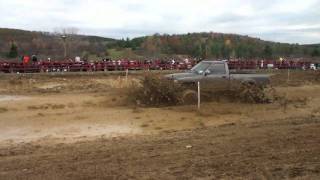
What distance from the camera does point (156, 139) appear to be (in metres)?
12.6

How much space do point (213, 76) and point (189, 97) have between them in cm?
140

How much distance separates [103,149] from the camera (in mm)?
11133

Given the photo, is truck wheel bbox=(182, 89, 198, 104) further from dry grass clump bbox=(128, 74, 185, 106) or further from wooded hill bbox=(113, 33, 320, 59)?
wooded hill bbox=(113, 33, 320, 59)

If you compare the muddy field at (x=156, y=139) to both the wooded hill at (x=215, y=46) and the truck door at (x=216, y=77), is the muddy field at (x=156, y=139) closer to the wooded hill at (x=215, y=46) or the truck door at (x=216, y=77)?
the truck door at (x=216, y=77)

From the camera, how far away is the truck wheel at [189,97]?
20141 mm

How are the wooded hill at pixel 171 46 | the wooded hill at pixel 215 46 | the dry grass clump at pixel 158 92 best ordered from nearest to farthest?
the dry grass clump at pixel 158 92 < the wooded hill at pixel 171 46 < the wooded hill at pixel 215 46

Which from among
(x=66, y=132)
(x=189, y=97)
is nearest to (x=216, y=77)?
(x=189, y=97)

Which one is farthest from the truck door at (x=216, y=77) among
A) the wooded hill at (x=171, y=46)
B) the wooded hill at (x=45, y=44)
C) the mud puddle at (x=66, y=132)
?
the wooded hill at (x=171, y=46)

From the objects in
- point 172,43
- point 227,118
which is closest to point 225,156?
point 227,118

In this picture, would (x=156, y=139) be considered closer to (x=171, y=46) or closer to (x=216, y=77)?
(x=216, y=77)

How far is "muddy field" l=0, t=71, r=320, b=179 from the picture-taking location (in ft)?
29.4

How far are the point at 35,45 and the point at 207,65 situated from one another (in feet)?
369

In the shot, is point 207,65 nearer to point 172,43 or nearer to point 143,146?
point 143,146

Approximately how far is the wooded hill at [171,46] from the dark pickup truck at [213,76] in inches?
3800
